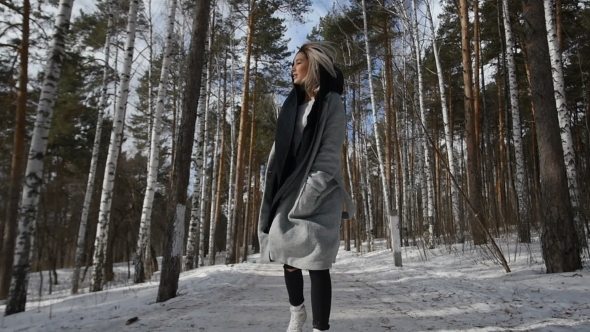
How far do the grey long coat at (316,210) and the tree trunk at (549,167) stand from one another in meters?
3.83

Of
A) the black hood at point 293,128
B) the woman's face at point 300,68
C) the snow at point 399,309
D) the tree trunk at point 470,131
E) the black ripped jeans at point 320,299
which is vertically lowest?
the snow at point 399,309

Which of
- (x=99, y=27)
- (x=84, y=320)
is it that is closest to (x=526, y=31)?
(x=84, y=320)

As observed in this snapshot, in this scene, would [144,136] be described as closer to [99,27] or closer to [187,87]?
[99,27]

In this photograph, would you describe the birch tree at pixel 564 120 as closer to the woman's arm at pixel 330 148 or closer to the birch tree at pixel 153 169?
the woman's arm at pixel 330 148

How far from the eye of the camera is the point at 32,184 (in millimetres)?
5473

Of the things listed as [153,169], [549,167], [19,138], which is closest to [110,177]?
[153,169]

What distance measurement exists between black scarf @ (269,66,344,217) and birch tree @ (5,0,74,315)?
5.13 metres

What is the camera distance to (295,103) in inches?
93.2

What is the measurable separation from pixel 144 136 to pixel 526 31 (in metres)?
21.6

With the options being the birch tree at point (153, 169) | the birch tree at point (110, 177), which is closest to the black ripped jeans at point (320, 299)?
the birch tree at point (153, 169)

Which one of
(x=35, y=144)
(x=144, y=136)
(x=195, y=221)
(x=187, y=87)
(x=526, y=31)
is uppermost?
(x=144, y=136)

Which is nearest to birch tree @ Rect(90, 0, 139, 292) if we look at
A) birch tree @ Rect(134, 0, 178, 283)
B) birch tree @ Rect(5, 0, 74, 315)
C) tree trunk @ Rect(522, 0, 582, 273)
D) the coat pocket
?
birch tree @ Rect(134, 0, 178, 283)

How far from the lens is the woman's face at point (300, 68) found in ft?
7.73

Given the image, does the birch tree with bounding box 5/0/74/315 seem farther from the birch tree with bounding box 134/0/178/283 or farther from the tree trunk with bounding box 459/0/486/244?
the tree trunk with bounding box 459/0/486/244
